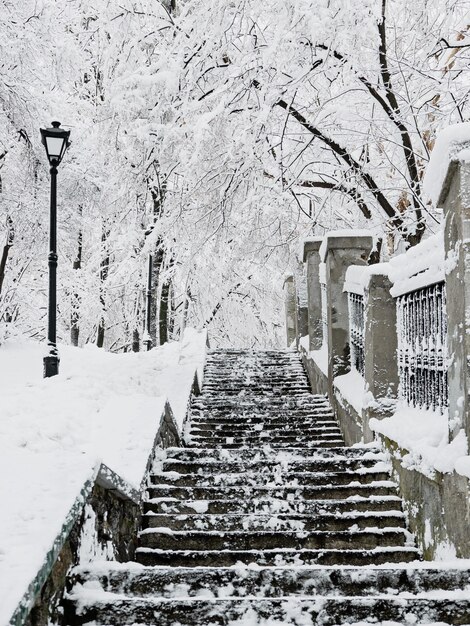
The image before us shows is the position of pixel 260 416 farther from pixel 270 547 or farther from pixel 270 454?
pixel 270 547

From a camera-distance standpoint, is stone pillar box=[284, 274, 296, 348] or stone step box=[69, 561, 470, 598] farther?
stone pillar box=[284, 274, 296, 348]

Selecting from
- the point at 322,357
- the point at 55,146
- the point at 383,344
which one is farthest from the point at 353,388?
the point at 55,146

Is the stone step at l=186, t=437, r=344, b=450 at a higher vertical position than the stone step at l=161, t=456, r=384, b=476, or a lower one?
lower

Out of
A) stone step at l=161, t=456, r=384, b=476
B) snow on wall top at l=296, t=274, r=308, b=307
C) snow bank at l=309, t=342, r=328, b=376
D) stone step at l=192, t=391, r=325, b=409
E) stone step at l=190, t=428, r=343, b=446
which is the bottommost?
stone step at l=190, t=428, r=343, b=446

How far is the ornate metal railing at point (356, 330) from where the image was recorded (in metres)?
7.34

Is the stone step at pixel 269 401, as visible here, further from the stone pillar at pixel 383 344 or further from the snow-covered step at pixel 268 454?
the stone pillar at pixel 383 344

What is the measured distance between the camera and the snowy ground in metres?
2.64

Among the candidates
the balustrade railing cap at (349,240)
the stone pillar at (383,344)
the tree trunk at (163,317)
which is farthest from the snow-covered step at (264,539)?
the tree trunk at (163,317)

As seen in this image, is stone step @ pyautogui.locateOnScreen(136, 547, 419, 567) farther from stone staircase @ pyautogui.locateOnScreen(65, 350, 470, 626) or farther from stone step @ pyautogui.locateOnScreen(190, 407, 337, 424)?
stone step @ pyautogui.locateOnScreen(190, 407, 337, 424)

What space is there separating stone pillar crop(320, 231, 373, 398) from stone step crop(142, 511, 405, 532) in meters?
3.89

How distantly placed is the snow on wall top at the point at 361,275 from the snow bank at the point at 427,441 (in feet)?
4.05

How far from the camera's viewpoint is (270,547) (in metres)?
4.21

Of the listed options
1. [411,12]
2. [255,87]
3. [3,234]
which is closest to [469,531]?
[255,87]

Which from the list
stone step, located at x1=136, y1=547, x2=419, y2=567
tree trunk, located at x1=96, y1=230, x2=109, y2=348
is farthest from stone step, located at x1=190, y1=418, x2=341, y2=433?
tree trunk, located at x1=96, y1=230, x2=109, y2=348
